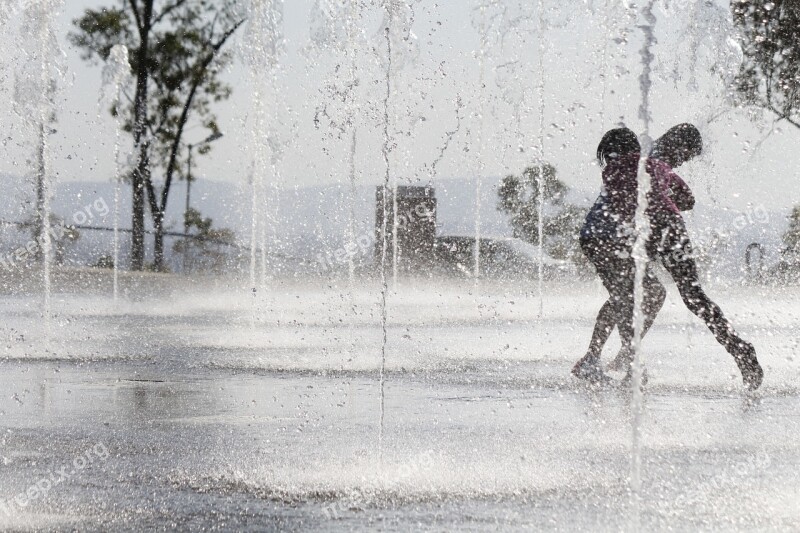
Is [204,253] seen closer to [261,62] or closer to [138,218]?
[138,218]

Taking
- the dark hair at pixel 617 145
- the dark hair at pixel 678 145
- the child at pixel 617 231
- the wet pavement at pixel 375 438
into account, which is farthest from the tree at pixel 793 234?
the dark hair at pixel 617 145

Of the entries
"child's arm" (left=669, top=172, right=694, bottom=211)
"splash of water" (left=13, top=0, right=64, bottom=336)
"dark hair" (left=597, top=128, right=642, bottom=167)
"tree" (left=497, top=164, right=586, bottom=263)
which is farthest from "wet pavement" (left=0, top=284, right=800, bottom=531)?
"tree" (left=497, top=164, right=586, bottom=263)

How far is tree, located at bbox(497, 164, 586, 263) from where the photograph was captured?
2894 centimetres

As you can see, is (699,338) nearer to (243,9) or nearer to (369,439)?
(369,439)

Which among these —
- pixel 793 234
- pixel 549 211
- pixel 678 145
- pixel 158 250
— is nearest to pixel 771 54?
pixel 793 234

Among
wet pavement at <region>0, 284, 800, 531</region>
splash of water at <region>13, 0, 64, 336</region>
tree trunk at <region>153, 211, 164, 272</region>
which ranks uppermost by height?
splash of water at <region>13, 0, 64, 336</region>

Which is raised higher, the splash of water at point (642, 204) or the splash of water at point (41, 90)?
the splash of water at point (41, 90)

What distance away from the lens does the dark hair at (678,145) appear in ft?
Result: 22.6

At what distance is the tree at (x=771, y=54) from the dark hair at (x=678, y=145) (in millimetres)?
18395

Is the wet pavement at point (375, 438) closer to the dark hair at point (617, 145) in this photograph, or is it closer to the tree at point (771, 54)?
the dark hair at point (617, 145)

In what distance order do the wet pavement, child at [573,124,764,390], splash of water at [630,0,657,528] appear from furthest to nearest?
child at [573,124,764,390] → splash of water at [630,0,657,528] → the wet pavement

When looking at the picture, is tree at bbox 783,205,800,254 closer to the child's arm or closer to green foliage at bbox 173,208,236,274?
green foliage at bbox 173,208,236,274

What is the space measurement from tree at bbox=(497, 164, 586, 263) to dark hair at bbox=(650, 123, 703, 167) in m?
20.5

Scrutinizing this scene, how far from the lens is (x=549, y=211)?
34.0 metres
